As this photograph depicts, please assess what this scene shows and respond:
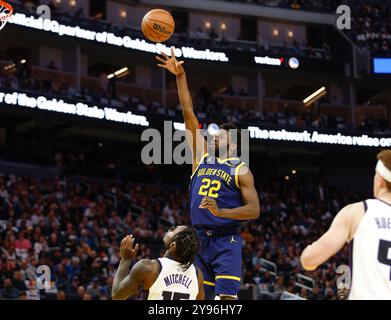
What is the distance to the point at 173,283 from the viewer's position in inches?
218

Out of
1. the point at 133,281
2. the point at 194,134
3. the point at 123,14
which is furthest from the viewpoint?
the point at 123,14

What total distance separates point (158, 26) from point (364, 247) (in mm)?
6652

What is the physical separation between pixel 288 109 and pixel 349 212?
100 ft

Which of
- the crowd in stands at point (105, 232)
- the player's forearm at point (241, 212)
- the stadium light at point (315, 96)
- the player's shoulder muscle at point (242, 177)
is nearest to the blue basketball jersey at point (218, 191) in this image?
the player's shoulder muscle at point (242, 177)

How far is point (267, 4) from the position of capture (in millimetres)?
36906

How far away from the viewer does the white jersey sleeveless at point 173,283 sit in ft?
17.9

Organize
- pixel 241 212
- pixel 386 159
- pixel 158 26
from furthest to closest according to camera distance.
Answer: pixel 158 26, pixel 241 212, pixel 386 159

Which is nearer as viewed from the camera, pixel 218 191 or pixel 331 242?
pixel 331 242

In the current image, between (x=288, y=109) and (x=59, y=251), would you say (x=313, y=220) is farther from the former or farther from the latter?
(x=59, y=251)

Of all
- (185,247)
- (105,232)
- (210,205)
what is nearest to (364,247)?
(185,247)

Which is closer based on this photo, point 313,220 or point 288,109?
point 313,220

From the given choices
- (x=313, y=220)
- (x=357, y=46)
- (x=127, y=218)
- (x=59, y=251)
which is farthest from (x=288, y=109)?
(x=59, y=251)

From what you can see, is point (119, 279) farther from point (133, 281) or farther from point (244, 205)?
point (244, 205)

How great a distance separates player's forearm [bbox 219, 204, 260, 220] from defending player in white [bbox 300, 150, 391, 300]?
2.40 m
